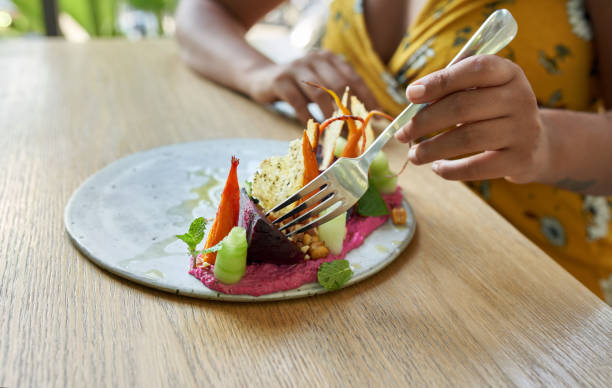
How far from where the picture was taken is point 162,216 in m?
0.72

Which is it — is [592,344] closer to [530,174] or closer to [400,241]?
[400,241]

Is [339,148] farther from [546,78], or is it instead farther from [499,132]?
[546,78]

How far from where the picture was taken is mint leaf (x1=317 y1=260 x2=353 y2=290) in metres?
0.60

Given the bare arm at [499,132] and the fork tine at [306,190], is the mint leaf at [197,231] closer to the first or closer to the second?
the fork tine at [306,190]

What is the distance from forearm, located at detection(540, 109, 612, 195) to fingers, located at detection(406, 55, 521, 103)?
24cm

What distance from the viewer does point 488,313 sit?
60 centimetres

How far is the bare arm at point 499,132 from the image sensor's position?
675 mm

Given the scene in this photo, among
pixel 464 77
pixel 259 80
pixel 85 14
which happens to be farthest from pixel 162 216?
pixel 85 14

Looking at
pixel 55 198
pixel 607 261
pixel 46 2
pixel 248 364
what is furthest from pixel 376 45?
pixel 46 2

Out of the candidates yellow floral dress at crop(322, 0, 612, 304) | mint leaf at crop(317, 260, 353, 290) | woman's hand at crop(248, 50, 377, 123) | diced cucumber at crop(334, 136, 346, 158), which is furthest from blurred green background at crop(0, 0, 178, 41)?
mint leaf at crop(317, 260, 353, 290)

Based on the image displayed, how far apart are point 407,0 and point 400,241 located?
869 millimetres

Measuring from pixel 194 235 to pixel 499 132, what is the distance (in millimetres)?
480

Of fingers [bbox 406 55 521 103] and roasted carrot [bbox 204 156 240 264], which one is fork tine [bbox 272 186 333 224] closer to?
roasted carrot [bbox 204 156 240 264]

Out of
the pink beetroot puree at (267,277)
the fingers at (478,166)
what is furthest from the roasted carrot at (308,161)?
the fingers at (478,166)
